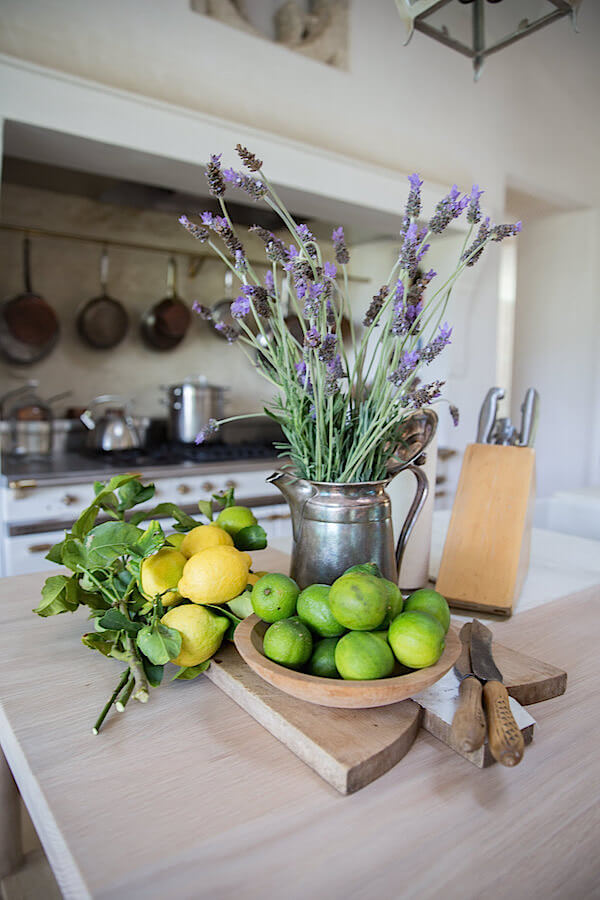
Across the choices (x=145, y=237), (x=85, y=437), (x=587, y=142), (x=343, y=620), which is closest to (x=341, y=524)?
(x=343, y=620)

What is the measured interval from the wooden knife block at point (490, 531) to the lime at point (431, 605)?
0.32 m

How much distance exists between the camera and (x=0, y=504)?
191 cm

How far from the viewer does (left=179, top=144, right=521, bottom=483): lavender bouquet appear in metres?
0.64

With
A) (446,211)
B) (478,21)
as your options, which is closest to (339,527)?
(446,211)

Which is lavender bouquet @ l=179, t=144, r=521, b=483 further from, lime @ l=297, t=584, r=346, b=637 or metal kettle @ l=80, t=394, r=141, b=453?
metal kettle @ l=80, t=394, r=141, b=453

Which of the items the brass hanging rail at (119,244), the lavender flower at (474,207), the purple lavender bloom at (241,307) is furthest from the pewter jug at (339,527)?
the brass hanging rail at (119,244)

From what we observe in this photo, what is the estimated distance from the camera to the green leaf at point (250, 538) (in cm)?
81

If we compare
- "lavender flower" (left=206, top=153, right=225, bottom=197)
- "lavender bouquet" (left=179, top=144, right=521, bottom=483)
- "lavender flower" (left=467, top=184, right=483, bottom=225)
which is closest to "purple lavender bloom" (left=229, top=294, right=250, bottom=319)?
"lavender bouquet" (left=179, top=144, right=521, bottom=483)

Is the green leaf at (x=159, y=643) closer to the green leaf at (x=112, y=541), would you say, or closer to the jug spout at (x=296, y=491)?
the green leaf at (x=112, y=541)

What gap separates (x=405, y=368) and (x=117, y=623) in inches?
16.0

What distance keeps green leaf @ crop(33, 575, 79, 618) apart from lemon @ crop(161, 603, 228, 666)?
12 centimetres

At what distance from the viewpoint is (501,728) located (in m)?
0.50

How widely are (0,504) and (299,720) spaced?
5.39 ft

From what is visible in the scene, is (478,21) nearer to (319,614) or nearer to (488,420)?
(488,420)
